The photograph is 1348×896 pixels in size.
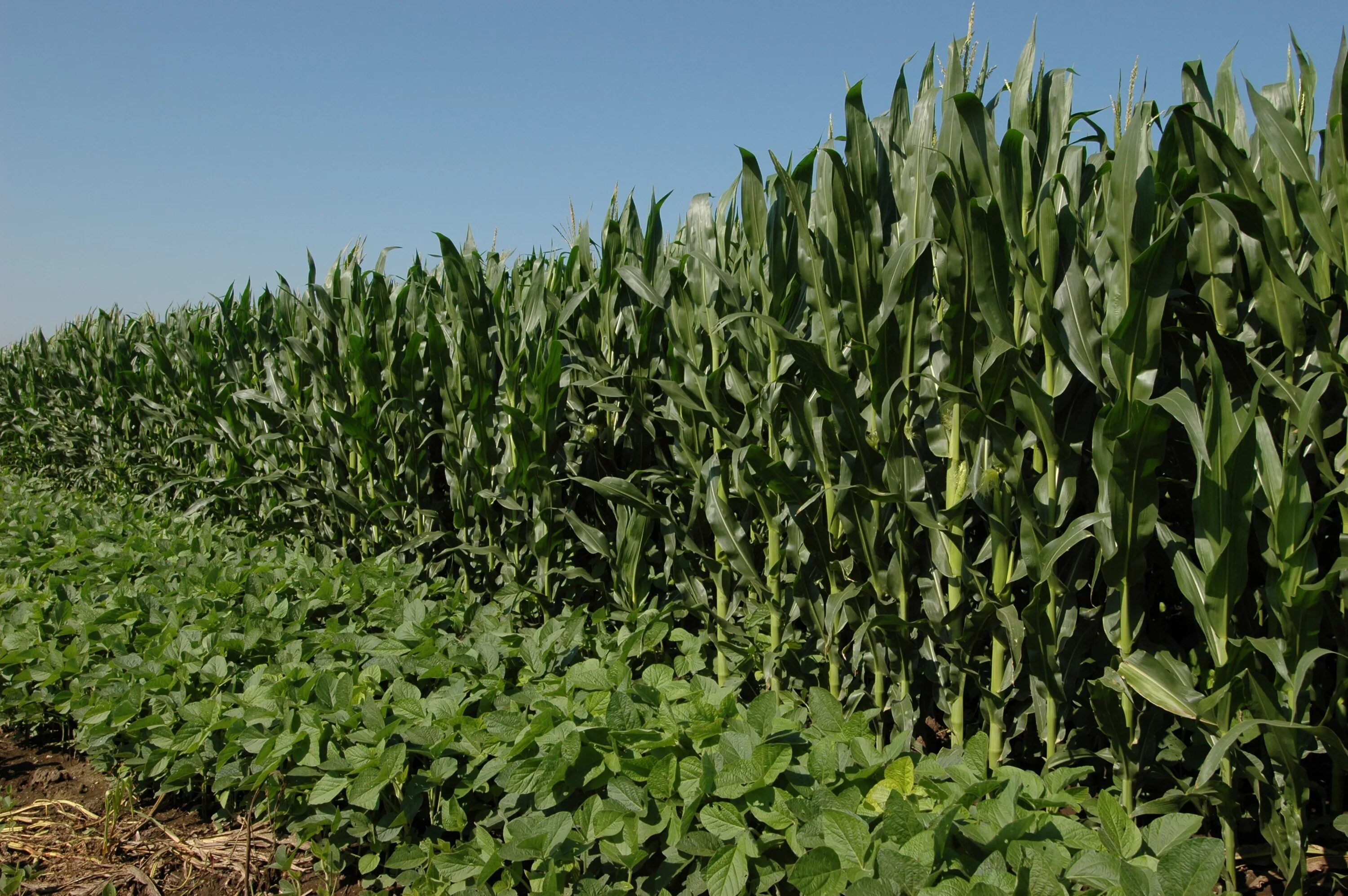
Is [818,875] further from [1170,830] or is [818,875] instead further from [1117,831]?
[1170,830]

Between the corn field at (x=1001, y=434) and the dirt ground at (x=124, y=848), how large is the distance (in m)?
1.38

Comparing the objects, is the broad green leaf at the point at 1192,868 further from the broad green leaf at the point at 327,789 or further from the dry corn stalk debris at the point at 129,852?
the dry corn stalk debris at the point at 129,852

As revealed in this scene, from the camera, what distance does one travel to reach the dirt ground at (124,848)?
2.58 m

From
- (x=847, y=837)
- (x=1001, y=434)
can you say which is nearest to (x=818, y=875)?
(x=847, y=837)

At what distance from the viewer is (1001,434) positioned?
7.11 feet

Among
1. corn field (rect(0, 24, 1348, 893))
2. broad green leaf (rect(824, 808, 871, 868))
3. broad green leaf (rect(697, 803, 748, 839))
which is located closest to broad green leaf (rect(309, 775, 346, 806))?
broad green leaf (rect(697, 803, 748, 839))

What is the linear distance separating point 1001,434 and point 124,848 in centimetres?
297

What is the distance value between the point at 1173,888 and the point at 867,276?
Result: 1.58m

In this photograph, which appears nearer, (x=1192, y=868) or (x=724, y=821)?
(x=1192, y=868)

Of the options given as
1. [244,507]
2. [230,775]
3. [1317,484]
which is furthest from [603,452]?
[244,507]

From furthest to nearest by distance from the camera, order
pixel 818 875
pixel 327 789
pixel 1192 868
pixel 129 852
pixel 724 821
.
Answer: pixel 129 852, pixel 327 789, pixel 724 821, pixel 818 875, pixel 1192 868

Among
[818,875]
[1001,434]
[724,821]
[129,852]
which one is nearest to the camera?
[818,875]

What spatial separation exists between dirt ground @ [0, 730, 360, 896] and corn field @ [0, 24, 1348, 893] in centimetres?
138

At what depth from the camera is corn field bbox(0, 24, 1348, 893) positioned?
6.15ft
